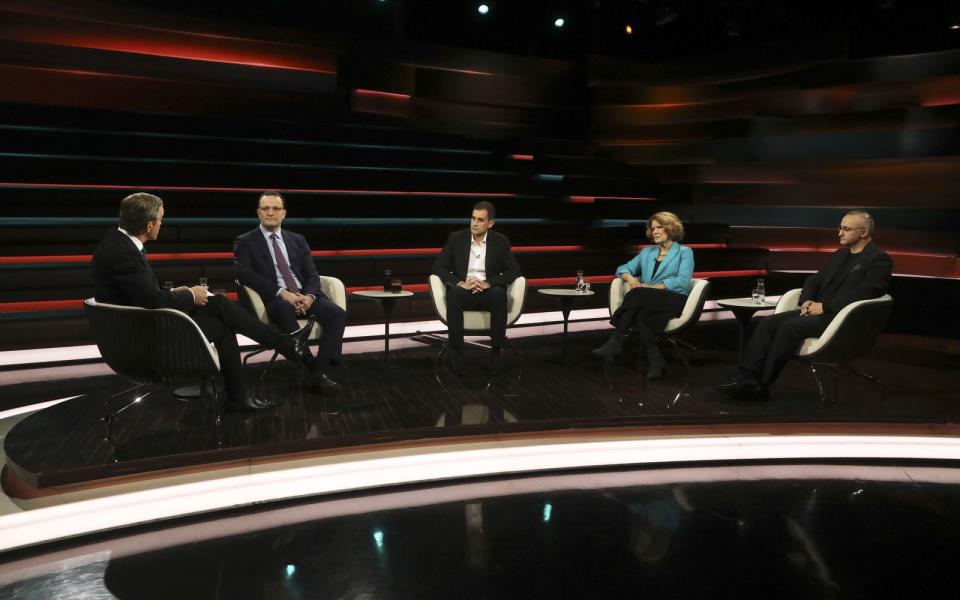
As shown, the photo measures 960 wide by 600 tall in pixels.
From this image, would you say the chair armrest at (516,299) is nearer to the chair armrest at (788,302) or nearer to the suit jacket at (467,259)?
the suit jacket at (467,259)

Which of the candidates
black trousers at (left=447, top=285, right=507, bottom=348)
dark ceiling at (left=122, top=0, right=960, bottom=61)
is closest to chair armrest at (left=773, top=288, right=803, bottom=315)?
black trousers at (left=447, top=285, right=507, bottom=348)

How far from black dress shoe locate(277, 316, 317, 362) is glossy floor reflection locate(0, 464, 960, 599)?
119 centimetres

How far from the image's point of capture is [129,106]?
296 inches

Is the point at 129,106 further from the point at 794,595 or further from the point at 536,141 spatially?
the point at 794,595

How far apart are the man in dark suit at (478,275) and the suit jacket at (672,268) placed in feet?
2.82

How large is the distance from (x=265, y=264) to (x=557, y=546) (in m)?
2.43

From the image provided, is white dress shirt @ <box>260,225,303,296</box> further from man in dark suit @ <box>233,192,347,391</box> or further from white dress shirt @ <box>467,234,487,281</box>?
white dress shirt @ <box>467,234,487,281</box>

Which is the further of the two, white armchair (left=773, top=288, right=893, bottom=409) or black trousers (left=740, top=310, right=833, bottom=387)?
black trousers (left=740, top=310, right=833, bottom=387)

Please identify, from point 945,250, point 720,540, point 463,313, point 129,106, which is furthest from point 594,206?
point 720,540

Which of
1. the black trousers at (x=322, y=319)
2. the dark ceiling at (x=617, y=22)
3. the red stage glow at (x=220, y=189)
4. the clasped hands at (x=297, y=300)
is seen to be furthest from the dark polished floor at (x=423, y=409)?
the dark ceiling at (x=617, y=22)

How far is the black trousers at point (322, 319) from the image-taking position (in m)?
4.02

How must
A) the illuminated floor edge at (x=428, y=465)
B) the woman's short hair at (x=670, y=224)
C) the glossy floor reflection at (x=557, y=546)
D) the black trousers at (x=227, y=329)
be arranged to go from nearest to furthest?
the glossy floor reflection at (x=557, y=546) < the illuminated floor edge at (x=428, y=465) < the black trousers at (x=227, y=329) < the woman's short hair at (x=670, y=224)

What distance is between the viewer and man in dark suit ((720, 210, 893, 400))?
390cm

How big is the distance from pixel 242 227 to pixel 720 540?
5101 millimetres
